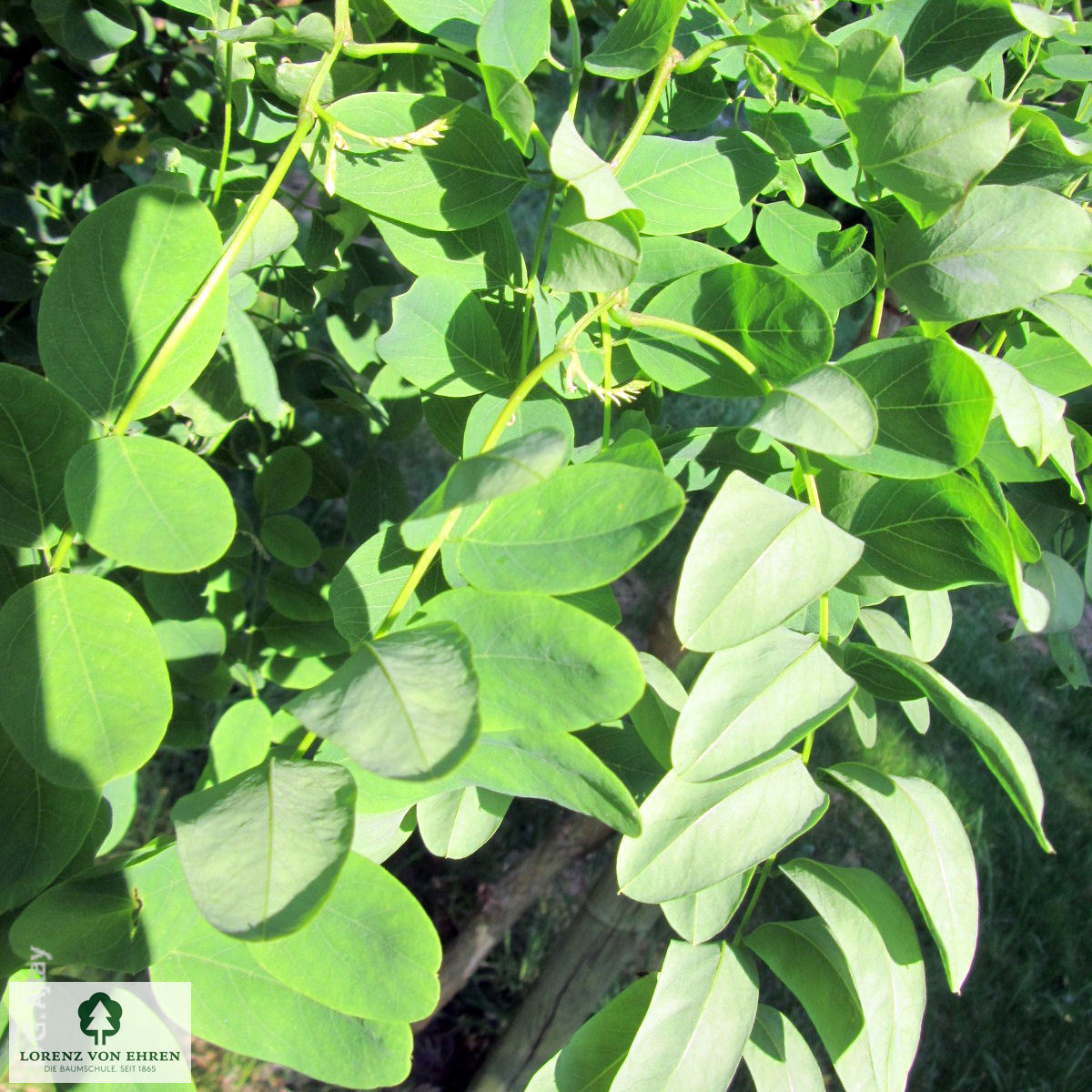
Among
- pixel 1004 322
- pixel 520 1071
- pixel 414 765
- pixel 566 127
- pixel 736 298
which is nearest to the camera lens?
pixel 414 765

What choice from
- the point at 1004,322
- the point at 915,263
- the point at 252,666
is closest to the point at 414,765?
the point at 915,263

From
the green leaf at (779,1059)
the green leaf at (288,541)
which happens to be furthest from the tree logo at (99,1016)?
the green leaf at (288,541)

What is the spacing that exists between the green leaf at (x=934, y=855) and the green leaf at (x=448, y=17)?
535mm

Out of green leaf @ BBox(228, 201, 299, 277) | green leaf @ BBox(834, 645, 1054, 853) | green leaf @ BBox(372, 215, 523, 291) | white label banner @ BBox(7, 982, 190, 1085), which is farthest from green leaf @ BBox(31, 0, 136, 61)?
green leaf @ BBox(834, 645, 1054, 853)

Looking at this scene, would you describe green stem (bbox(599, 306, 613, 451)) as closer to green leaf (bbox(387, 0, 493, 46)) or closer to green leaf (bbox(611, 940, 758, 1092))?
green leaf (bbox(387, 0, 493, 46))

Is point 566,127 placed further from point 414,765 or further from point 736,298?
point 414,765

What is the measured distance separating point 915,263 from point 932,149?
83mm

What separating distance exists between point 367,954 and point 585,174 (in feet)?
1.28

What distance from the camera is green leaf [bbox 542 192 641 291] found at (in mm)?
484

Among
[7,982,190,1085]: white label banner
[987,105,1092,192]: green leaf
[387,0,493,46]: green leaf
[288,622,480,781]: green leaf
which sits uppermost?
[387,0,493,46]: green leaf

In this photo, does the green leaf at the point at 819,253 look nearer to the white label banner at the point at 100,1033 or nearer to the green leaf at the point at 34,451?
the green leaf at the point at 34,451

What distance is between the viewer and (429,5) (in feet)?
2.01

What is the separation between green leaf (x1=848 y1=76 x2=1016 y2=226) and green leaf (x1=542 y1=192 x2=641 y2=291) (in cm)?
14

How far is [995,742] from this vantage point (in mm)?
456
